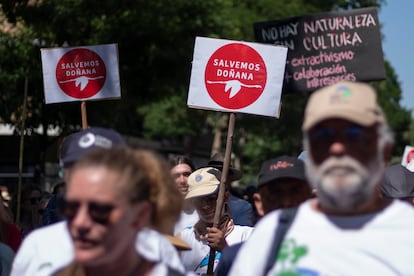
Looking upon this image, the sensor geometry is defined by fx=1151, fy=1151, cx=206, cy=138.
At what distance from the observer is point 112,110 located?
19.0m

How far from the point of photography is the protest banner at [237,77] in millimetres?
8180

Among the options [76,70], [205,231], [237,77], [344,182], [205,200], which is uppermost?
[76,70]

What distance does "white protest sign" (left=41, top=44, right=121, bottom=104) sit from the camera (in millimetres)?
9344

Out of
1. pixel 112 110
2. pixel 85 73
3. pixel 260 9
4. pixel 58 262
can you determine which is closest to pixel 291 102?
Answer: pixel 260 9

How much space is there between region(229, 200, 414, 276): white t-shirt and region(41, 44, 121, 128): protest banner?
19.4ft

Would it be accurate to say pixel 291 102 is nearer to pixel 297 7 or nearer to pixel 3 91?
pixel 297 7

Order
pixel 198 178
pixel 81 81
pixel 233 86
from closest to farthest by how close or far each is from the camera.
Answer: pixel 198 178 → pixel 233 86 → pixel 81 81

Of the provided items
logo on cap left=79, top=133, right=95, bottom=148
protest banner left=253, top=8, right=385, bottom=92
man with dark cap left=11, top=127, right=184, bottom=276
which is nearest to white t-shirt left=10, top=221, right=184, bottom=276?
man with dark cap left=11, top=127, right=184, bottom=276

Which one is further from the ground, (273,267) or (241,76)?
(241,76)

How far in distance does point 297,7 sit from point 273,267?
32.5 metres

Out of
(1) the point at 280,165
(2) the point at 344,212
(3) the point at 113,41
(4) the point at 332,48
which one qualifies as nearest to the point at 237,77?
(4) the point at 332,48

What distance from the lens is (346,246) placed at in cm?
342

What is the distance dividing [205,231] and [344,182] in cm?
380

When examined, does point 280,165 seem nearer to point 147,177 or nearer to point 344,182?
point 147,177
